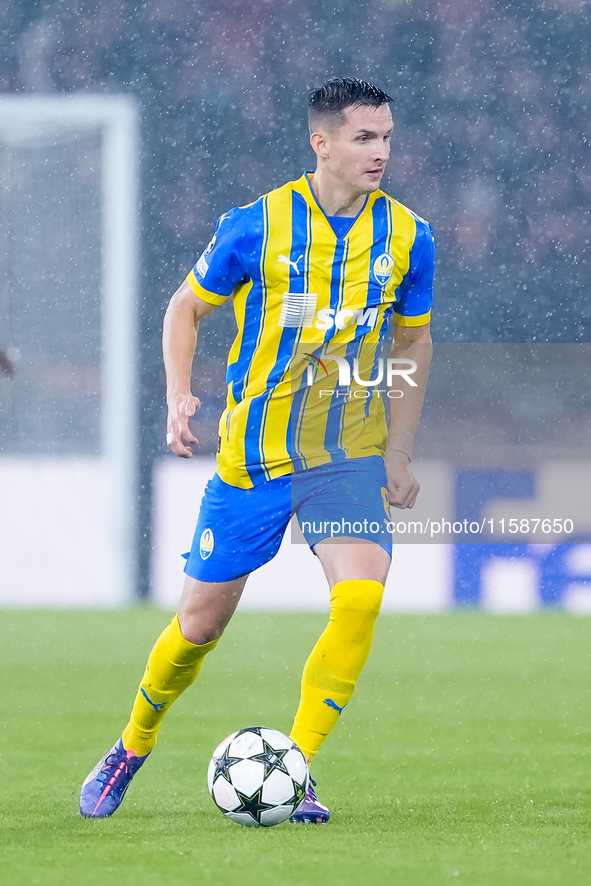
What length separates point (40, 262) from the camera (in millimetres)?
7797

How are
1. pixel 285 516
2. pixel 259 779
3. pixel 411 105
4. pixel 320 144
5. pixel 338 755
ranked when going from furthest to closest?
pixel 411 105 → pixel 338 755 → pixel 320 144 → pixel 285 516 → pixel 259 779

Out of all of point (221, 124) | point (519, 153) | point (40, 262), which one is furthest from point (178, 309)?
point (519, 153)

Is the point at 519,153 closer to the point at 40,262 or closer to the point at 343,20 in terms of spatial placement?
the point at 343,20

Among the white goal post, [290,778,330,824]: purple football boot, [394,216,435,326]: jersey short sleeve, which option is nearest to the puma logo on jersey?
[394,216,435,326]: jersey short sleeve

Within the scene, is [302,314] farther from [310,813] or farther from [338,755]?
[338,755]

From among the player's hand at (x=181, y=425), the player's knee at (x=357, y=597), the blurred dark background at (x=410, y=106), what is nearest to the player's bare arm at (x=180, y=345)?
the player's hand at (x=181, y=425)

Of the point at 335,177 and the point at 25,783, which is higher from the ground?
the point at 335,177

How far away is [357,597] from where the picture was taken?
274 centimetres

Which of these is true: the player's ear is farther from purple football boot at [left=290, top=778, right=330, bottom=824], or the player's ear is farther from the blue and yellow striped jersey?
A: purple football boot at [left=290, top=778, right=330, bottom=824]

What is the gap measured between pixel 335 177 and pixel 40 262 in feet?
16.7

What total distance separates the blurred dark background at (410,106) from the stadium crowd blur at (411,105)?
0.01 m

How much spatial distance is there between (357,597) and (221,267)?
81 centimetres

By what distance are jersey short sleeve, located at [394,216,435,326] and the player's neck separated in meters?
0.15

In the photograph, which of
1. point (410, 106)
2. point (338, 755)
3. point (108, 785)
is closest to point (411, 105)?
point (410, 106)
